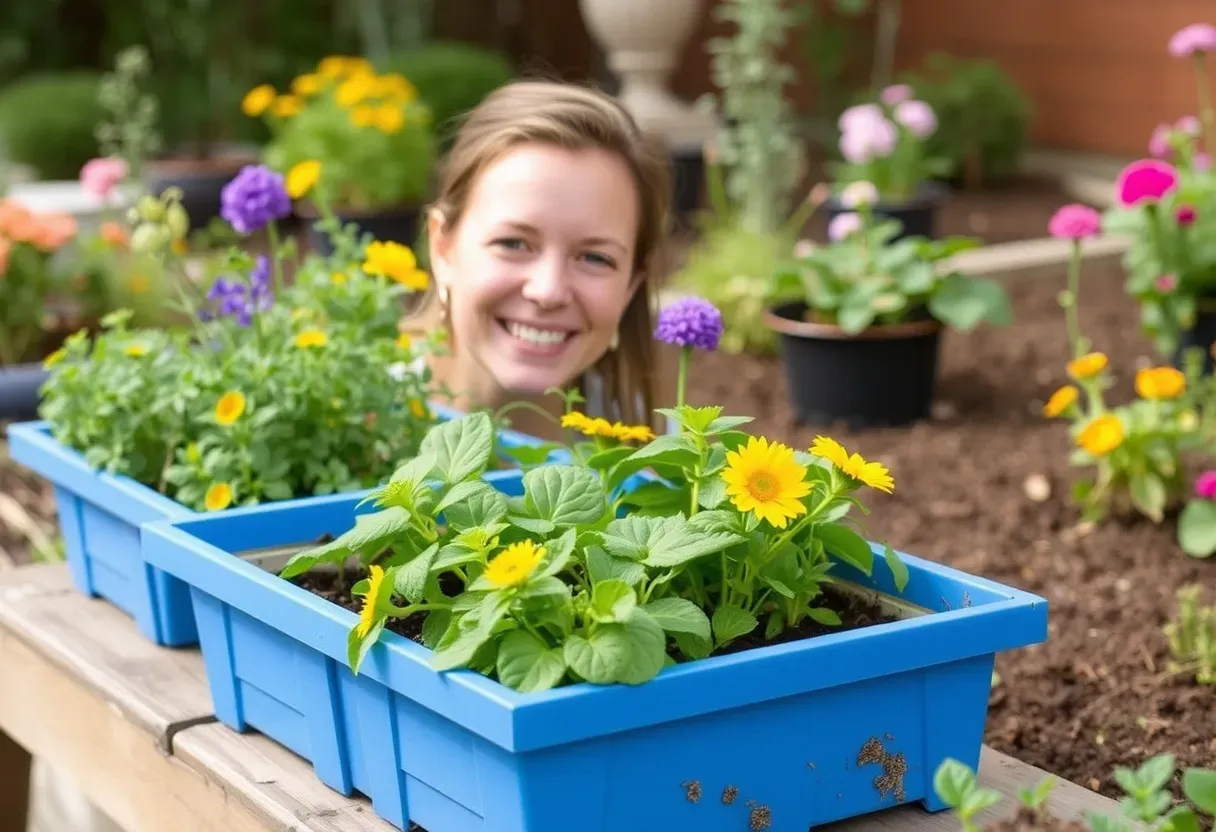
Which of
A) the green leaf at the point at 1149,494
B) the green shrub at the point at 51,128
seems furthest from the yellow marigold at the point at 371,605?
the green shrub at the point at 51,128

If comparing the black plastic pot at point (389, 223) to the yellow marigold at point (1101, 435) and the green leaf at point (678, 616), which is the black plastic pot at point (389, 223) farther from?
the green leaf at point (678, 616)

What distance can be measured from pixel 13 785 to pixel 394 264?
3.91 ft

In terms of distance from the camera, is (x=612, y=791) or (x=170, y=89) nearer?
(x=612, y=791)

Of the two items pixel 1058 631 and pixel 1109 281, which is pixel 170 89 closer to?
pixel 1109 281

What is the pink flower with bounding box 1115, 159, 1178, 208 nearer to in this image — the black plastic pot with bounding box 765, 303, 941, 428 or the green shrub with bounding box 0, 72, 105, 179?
the black plastic pot with bounding box 765, 303, 941, 428

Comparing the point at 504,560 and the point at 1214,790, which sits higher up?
the point at 504,560

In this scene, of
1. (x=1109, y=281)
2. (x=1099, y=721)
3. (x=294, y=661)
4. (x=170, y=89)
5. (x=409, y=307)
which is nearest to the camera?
(x=294, y=661)

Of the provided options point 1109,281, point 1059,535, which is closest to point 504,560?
point 1059,535

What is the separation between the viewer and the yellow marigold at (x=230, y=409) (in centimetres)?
204

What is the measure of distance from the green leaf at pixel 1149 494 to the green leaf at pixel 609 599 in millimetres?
2035

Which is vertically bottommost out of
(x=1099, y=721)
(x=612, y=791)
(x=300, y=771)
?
(x=1099, y=721)

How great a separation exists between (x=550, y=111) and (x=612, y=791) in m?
1.28

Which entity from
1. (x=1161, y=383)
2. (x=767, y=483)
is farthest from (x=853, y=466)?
(x=1161, y=383)

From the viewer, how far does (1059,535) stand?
3.26 meters
